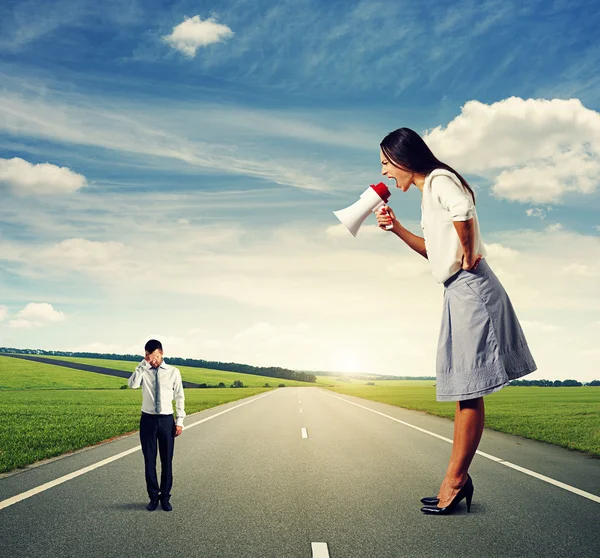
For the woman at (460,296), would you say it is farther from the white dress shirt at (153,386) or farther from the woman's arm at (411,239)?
the white dress shirt at (153,386)

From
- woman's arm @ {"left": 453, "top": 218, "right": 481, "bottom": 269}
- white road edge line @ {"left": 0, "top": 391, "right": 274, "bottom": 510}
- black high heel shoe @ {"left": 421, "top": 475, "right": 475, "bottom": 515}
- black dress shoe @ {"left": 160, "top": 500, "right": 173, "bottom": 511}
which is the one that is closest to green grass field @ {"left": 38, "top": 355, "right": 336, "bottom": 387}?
white road edge line @ {"left": 0, "top": 391, "right": 274, "bottom": 510}

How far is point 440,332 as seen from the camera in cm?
418

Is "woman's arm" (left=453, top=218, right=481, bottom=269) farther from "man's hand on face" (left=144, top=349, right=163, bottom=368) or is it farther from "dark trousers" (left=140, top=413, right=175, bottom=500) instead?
"dark trousers" (left=140, top=413, right=175, bottom=500)

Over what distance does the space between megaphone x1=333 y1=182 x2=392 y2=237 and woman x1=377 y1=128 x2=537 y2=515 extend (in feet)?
0.30

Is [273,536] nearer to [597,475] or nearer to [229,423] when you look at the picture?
[597,475]

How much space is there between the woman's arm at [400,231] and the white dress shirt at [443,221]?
0.74 ft

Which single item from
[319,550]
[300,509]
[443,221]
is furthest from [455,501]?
[443,221]

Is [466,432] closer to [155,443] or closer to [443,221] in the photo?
[443,221]

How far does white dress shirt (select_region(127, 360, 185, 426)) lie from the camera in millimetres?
5352

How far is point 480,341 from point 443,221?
83 centimetres

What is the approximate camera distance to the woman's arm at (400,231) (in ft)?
13.4

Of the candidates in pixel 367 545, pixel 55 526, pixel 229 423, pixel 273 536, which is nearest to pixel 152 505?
pixel 55 526

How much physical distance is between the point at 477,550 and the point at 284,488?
9.45 ft

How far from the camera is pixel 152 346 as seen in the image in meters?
5.46
